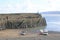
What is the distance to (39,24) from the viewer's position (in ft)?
83.0

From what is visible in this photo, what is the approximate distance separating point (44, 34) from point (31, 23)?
24.1 feet

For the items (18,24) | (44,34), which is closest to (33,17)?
(18,24)

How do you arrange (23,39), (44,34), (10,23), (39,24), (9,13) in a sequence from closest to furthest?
(23,39)
(44,34)
(10,23)
(39,24)
(9,13)

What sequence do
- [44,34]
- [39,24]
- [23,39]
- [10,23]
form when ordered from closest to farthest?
[23,39], [44,34], [10,23], [39,24]

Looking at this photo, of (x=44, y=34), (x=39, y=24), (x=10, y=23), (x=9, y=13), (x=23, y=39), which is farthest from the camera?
(x=9, y=13)

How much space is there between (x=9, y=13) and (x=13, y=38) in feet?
43.0

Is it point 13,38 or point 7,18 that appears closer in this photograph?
point 13,38

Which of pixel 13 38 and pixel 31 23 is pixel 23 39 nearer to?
pixel 13 38

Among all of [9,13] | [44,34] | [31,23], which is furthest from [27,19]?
[44,34]

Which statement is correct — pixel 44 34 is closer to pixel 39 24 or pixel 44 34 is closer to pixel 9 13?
pixel 39 24

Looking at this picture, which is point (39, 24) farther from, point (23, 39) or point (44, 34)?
point (23, 39)

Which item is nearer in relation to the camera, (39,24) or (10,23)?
(10,23)

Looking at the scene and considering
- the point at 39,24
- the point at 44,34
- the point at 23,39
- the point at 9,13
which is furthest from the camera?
the point at 9,13

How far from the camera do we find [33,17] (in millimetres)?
26016
